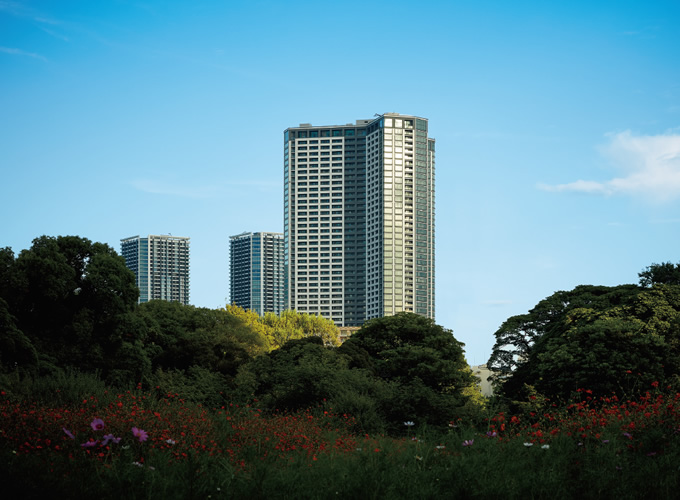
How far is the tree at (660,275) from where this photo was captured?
32.6 m

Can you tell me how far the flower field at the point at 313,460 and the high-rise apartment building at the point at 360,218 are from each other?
131455 mm

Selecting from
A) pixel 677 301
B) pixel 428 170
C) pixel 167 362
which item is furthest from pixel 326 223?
pixel 677 301

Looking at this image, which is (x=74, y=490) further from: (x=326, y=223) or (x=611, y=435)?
(x=326, y=223)

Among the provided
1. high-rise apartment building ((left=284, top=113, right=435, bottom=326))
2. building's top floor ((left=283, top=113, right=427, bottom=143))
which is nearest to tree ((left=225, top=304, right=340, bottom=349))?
high-rise apartment building ((left=284, top=113, right=435, bottom=326))

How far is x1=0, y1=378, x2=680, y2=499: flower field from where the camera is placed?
24.9 ft

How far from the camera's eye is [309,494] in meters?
7.57

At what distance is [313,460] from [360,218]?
484ft

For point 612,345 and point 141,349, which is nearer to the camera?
point 612,345

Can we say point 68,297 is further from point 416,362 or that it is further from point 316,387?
point 416,362

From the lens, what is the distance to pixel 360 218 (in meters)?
156

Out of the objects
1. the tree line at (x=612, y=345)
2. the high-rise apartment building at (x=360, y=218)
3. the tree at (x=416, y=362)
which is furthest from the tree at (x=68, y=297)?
the high-rise apartment building at (x=360, y=218)

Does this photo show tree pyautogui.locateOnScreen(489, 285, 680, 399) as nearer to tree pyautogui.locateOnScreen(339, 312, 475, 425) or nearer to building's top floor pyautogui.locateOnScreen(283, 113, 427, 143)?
tree pyautogui.locateOnScreen(339, 312, 475, 425)

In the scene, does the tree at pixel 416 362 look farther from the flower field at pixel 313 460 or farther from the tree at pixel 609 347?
the flower field at pixel 313 460

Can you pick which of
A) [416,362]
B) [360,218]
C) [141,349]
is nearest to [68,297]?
[141,349]
